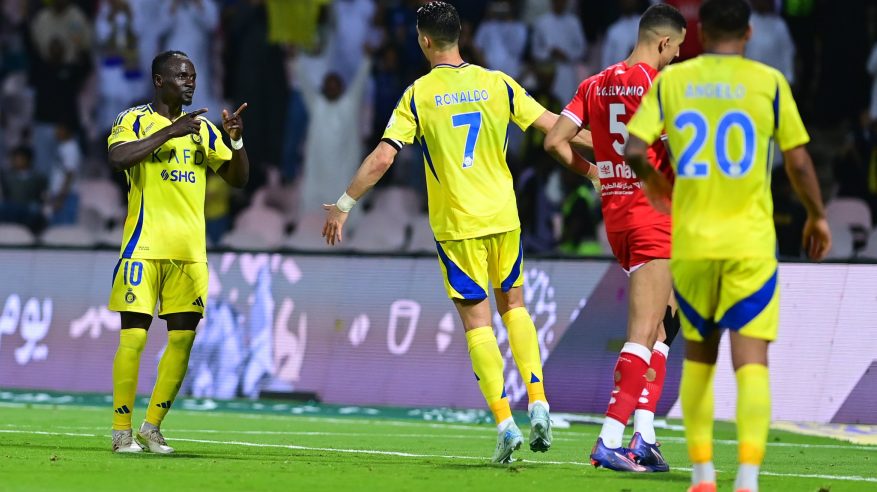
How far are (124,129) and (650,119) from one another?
13.7 ft

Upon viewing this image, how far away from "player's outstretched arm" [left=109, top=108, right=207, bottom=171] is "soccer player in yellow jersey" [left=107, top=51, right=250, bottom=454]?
0.04 feet

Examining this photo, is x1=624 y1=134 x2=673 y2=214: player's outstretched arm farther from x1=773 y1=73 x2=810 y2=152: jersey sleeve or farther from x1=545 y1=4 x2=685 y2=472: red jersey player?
x1=545 y1=4 x2=685 y2=472: red jersey player

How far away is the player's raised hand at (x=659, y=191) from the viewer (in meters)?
7.42

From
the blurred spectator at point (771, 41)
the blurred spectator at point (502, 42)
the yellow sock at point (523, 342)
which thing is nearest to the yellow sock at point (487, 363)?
the yellow sock at point (523, 342)

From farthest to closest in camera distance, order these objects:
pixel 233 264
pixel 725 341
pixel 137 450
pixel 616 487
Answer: pixel 233 264
pixel 725 341
pixel 137 450
pixel 616 487

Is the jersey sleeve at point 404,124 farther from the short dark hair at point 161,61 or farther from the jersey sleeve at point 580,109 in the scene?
the short dark hair at point 161,61

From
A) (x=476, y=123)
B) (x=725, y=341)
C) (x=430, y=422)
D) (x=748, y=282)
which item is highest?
(x=476, y=123)

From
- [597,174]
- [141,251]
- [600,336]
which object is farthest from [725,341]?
[141,251]

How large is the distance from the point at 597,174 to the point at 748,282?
276cm

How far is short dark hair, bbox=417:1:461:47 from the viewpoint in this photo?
9492mm

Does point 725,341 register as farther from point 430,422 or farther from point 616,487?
point 616,487

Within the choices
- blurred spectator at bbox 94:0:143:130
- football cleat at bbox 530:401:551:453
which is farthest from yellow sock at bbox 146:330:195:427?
blurred spectator at bbox 94:0:143:130

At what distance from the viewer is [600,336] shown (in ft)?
46.6

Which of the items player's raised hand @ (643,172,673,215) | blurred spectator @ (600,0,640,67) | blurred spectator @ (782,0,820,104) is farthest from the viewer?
blurred spectator @ (782,0,820,104)
